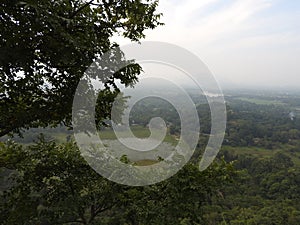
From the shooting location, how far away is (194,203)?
5941mm

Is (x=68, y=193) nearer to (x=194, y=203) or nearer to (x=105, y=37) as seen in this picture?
(x=194, y=203)

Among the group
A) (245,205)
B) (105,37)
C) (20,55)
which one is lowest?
(245,205)

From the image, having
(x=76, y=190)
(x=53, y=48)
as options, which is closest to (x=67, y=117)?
(x=53, y=48)

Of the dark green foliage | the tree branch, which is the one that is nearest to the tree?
the tree branch

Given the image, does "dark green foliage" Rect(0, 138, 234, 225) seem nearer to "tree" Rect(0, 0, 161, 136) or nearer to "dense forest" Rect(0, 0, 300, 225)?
"dense forest" Rect(0, 0, 300, 225)

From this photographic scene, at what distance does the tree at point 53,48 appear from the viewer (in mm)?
2961

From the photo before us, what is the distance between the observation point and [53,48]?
136 inches

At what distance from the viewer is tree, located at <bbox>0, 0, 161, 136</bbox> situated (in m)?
2.96

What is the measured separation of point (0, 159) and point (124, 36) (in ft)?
10.6

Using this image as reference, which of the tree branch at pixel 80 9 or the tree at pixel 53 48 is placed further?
the tree branch at pixel 80 9

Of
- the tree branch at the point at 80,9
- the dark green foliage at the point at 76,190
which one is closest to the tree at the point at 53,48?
the tree branch at the point at 80,9

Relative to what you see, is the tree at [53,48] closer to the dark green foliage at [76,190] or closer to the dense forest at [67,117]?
the dense forest at [67,117]

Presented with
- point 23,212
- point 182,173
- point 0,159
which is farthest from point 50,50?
point 182,173

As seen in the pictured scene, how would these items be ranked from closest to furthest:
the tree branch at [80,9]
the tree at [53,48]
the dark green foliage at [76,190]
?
the tree at [53,48], the tree branch at [80,9], the dark green foliage at [76,190]
